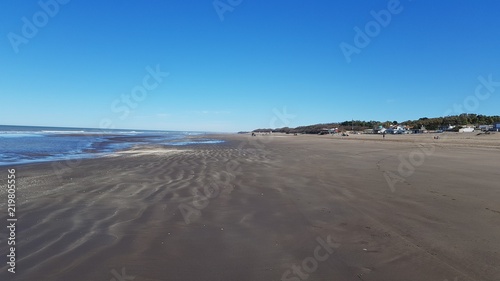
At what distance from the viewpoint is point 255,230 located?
4.93m

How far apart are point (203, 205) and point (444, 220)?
→ 469 centimetres

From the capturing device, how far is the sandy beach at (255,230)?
354 cm

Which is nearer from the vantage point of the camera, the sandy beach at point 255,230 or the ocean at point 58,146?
the sandy beach at point 255,230

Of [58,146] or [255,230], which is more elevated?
[58,146]

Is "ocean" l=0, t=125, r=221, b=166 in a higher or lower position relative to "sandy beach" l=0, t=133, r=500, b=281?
higher

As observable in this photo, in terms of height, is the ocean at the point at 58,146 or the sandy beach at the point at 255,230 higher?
the ocean at the point at 58,146

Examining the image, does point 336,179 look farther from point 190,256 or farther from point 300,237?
point 190,256

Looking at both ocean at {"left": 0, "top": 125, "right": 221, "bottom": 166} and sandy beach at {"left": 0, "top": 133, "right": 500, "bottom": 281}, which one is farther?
ocean at {"left": 0, "top": 125, "right": 221, "bottom": 166}

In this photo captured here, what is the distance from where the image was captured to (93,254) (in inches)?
153

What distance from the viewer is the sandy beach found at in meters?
3.54

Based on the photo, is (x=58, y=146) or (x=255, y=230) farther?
(x=58, y=146)

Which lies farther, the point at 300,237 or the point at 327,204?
the point at 327,204

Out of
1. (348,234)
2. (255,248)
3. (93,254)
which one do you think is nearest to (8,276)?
(93,254)

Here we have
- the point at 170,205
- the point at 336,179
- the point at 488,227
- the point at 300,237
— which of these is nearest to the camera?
the point at 300,237
